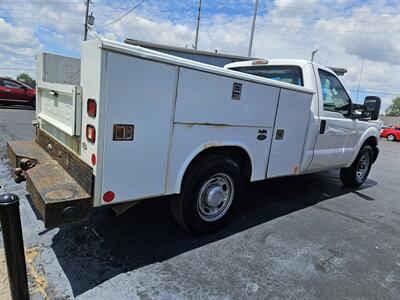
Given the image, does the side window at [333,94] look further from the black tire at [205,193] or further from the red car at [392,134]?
the red car at [392,134]

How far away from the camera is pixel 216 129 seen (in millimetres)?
3139

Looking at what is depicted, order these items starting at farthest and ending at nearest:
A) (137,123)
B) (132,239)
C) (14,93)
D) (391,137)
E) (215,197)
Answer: (391,137) < (14,93) < (215,197) < (132,239) < (137,123)

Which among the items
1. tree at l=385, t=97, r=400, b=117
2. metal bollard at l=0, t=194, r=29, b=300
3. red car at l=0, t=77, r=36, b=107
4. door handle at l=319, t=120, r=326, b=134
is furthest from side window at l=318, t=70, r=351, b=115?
tree at l=385, t=97, r=400, b=117

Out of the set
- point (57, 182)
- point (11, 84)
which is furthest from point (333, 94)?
point (11, 84)

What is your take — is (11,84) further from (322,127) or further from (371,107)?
(371,107)

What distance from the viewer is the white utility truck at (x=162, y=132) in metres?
2.39

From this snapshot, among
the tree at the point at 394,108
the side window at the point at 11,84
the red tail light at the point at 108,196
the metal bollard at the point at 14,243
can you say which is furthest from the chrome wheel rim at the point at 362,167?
the tree at the point at 394,108

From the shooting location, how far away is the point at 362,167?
6.32m

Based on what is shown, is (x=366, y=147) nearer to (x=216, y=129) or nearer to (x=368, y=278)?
(x=368, y=278)

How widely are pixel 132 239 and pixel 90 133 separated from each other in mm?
1380

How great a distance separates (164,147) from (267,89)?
4.84 ft

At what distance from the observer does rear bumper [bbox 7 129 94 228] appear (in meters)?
2.33

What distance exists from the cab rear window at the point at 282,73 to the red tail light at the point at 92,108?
10.4 feet

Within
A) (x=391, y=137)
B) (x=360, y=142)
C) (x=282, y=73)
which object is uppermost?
(x=282, y=73)
